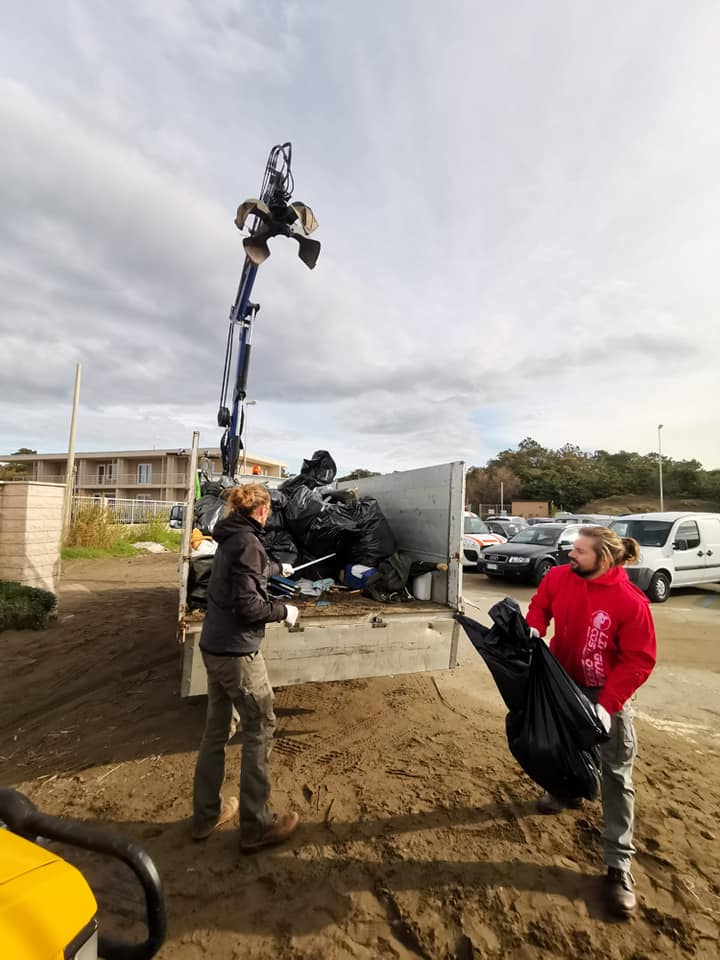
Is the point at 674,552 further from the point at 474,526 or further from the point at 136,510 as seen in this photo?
the point at 136,510

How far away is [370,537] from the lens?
183 inches

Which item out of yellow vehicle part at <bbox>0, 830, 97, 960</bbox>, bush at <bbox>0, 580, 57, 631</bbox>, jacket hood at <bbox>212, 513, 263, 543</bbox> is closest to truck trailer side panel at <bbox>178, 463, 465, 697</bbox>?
jacket hood at <bbox>212, 513, 263, 543</bbox>

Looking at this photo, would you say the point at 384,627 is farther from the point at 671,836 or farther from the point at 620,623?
the point at 671,836

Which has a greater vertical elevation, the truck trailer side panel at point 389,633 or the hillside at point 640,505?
the hillside at point 640,505

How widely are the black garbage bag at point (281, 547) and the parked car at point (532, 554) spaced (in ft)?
24.0

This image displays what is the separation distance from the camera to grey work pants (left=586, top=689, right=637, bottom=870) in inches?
89.0

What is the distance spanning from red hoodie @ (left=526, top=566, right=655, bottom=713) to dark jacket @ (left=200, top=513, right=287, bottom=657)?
1.46m

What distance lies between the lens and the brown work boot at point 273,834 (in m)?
2.49

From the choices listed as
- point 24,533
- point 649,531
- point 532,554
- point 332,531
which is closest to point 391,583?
point 332,531

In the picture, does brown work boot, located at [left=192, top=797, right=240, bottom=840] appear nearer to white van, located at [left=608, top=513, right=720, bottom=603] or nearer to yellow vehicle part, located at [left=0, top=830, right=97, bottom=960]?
yellow vehicle part, located at [left=0, top=830, right=97, bottom=960]

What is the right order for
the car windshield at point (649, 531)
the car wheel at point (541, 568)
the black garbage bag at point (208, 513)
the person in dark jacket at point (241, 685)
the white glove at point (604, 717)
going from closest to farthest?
the white glove at point (604, 717) < the person in dark jacket at point (241, 685) < the black garbage bag at point (208, 513) < the car windshield at point (649, 531) < the car wheel at point (541, 568)

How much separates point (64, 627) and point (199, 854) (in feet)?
17.2

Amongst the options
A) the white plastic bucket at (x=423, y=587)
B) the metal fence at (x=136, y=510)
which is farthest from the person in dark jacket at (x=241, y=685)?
the metal fence at (x=136, y=510)

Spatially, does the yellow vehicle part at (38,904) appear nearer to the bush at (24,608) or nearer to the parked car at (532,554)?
the bush at (24,608)
